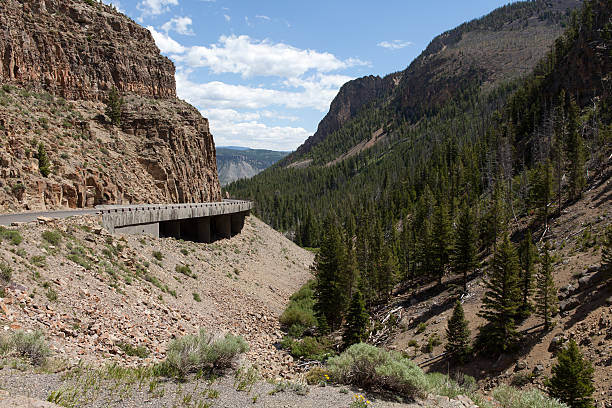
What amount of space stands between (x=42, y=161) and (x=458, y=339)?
3137 cm

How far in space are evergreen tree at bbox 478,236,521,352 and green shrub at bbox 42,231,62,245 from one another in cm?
2533

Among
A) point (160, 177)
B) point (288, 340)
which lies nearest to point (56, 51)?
point (160, 177)

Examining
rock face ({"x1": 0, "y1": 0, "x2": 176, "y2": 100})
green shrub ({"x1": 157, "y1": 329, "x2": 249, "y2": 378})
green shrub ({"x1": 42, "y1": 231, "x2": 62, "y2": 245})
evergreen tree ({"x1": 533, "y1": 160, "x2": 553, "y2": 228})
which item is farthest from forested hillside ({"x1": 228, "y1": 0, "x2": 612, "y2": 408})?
rock face ({"x1": 0, "y1": 0, "x2": 176, "y2": 100})

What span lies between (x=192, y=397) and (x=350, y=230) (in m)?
66.7

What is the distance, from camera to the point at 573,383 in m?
14.6

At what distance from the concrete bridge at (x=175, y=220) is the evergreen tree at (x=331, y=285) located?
1321 centimetres

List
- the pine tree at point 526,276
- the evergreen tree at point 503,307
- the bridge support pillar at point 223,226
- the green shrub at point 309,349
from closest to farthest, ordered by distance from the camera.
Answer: the green shrub at point 309,349 → the evergreen tree at point 503,307 → the pine tree at point 526,276 → the bridge support pillar at point 223,226

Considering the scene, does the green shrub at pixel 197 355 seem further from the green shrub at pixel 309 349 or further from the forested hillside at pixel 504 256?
the green shrub at pixel 309 349

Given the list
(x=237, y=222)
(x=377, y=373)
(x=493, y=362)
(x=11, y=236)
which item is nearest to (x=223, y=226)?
(x=237, y=222)

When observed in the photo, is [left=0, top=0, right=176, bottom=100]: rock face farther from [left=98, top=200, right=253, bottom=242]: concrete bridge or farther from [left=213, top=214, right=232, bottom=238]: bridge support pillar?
[left=213, top=214, right=232, bottom=238]: bridge support pillar

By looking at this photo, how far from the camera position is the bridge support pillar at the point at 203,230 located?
124 feet

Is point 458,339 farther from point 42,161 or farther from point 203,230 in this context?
point 42,161

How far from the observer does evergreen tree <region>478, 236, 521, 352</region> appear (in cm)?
2250

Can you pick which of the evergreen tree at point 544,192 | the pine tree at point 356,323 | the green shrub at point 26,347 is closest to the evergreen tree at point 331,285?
the pine tree at point 356,323
